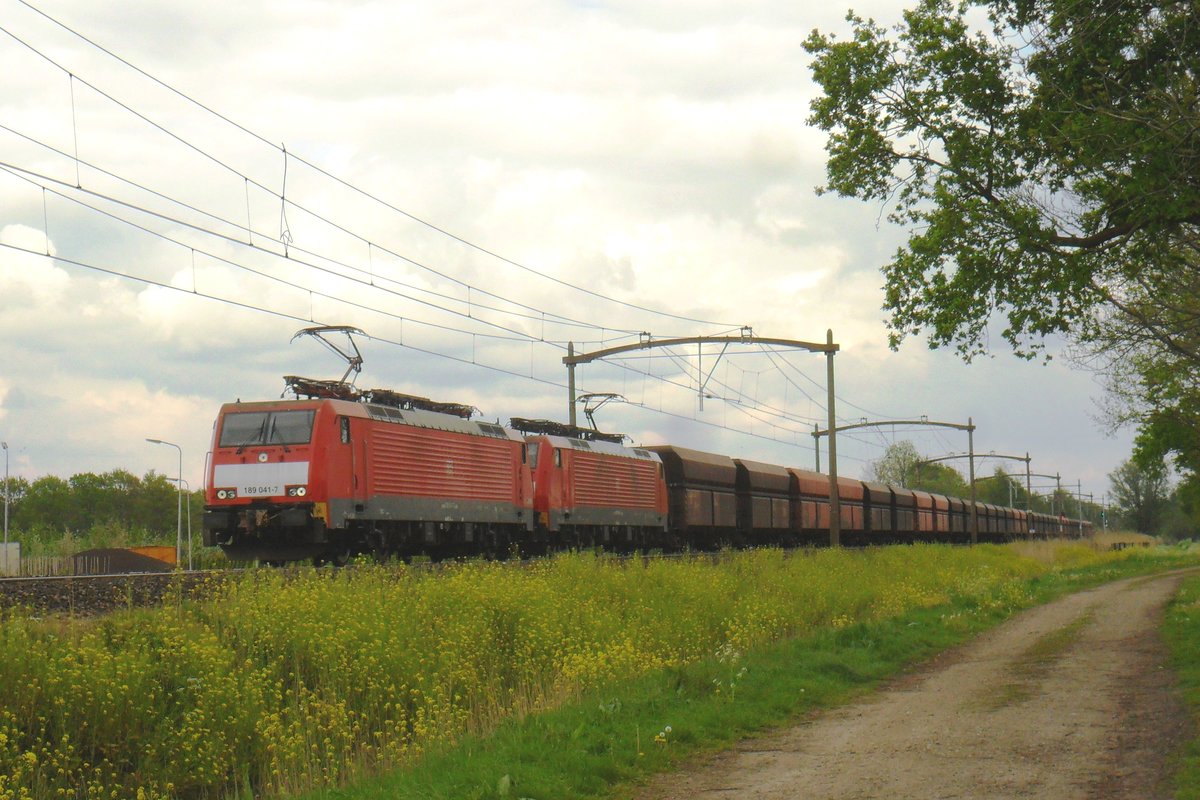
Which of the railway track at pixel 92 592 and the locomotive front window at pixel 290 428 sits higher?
the locomotive front window at pixel 290 428

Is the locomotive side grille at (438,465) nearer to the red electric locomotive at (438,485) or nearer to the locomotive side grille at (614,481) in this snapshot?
the red electric locomotive at (438,485)

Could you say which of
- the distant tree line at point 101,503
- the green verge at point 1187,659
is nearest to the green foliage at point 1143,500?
the distant tree line at point 101,503

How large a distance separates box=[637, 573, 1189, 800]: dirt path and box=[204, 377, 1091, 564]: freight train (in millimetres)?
12359

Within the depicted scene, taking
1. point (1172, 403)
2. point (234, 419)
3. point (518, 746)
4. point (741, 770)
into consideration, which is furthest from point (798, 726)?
point (1172, 403)

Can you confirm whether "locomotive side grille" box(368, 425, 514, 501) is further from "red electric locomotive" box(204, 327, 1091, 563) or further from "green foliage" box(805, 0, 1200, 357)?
"green foliage" box(805, 0, 1200, 357)

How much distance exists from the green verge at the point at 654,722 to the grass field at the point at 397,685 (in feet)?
0.11

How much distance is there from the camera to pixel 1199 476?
2438 inches

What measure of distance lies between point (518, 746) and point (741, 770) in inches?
73.2

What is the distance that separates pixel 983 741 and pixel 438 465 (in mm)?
18744

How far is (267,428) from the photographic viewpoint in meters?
25.0

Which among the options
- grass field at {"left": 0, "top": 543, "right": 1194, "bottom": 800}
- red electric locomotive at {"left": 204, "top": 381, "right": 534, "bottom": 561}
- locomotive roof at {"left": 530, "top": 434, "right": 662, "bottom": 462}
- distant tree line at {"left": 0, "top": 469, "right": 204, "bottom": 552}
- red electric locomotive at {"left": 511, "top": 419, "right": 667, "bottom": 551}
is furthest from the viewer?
distant tree line at {"left": 0, "top": 469, "right": 204, "bottom": 552}

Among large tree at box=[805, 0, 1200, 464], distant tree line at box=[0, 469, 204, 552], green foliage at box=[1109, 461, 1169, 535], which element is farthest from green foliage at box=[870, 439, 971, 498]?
large tree at box=[805, 0, 1200, 464]

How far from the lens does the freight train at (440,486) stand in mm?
24578

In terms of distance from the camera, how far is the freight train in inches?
968
